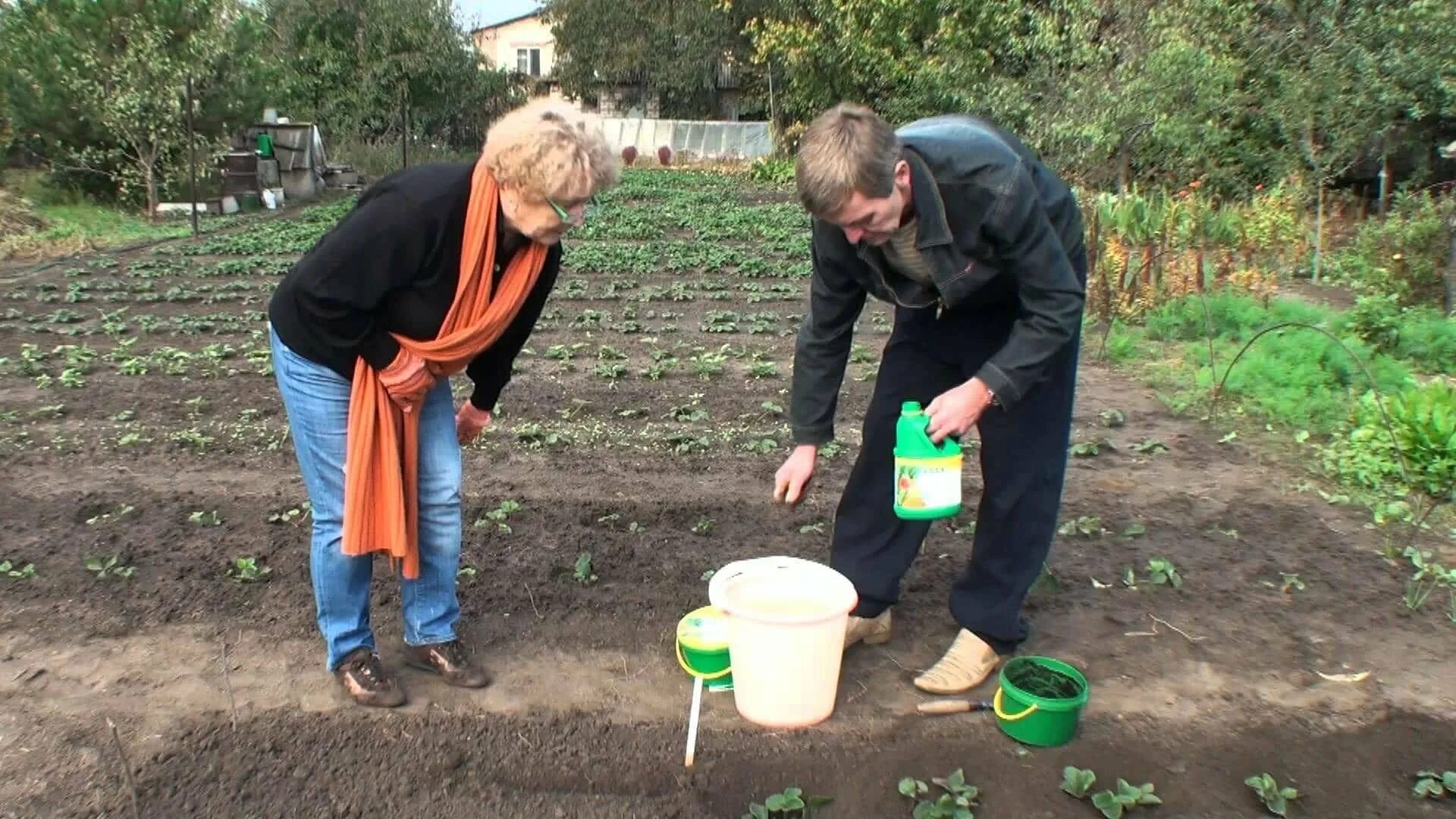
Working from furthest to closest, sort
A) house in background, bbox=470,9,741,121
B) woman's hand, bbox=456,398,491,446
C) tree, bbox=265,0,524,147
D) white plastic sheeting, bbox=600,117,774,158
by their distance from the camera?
house in background, bbox=470,9,741,121, white plastic sheeting, bbox=600,117,774,158, tree, bbox=265,0,524,147, woman's hand, bbox=456,398,491,446

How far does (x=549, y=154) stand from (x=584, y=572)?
5.99 ft

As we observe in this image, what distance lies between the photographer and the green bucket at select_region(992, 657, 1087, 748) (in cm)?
278

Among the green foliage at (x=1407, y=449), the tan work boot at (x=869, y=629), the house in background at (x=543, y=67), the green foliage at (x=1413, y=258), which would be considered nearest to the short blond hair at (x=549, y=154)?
the tan work boot at (x=869, y=629)

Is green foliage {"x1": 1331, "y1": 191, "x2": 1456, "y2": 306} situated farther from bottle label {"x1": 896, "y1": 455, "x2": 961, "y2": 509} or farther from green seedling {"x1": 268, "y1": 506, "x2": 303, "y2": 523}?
green seedling {"x1": 268, "y1": 506, "x2": 303, "y2": 523}

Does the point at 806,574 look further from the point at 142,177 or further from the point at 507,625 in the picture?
the point at 142,177

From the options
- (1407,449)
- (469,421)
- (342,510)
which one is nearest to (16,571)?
(342,510)

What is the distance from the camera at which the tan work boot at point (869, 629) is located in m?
3.32

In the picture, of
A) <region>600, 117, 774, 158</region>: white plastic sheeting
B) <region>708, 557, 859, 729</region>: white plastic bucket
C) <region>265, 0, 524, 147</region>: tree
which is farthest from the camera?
<region>600, 117, 774, 158</region>: white plastic sheeting

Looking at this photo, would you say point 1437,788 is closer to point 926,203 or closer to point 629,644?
point 926,203

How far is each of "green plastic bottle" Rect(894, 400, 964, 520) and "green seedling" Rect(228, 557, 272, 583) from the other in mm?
2323

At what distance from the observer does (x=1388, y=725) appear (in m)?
2.96

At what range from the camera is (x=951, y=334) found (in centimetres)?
299

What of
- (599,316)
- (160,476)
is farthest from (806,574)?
(599,316)

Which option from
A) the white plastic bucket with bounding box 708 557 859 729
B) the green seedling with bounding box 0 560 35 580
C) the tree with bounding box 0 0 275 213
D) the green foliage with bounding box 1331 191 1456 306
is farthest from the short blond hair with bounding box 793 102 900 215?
the tree with bounding box 0 0 275 213
